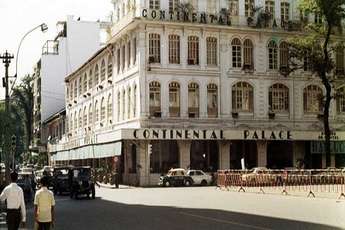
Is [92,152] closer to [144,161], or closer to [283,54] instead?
[144,161]

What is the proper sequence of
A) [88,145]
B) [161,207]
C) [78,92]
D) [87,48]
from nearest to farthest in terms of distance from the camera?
[161,207] < [88,145] < [78,92] < [87,48]

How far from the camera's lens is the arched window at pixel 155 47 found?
5222 cm

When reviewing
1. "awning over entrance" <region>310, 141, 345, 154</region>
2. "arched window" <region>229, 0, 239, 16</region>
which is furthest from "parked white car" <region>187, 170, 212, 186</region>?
"arched window" <region>229, 0, 239, 16</region>

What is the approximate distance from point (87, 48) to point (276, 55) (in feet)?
133

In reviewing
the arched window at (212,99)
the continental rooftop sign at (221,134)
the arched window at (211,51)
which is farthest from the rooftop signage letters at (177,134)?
the arched window at (211,51)

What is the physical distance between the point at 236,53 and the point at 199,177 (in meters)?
11.7

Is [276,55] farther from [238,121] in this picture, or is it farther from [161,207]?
[161,207]

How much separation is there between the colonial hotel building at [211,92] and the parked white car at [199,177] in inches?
115

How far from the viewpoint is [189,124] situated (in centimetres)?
5259

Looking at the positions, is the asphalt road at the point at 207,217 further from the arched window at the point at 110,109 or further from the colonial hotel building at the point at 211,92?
the arched window at the point at 110,109

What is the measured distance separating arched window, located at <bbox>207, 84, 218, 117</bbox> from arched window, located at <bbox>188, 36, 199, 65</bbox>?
2.33 metres

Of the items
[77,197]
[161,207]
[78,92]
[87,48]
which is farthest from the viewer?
[87,48]

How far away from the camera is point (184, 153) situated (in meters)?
52.1

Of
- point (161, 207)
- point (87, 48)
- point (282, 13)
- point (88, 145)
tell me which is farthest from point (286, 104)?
point (87, 48)
